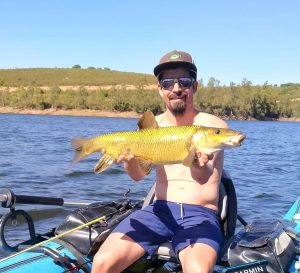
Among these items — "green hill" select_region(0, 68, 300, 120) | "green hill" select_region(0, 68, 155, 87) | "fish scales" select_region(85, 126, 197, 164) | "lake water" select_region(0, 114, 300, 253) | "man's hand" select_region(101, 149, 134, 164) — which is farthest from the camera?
"green hill" select_region(0, 68, 155, 87)

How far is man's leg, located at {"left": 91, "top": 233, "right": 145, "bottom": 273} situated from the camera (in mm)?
3674

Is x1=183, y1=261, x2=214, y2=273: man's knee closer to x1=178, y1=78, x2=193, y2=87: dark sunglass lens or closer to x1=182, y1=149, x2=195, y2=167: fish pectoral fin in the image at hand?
x1=182, y1=149, x2=195, y2=167: fish pectoral fin

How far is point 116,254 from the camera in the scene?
3723 millimetres

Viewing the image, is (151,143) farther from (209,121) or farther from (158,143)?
(209,121)

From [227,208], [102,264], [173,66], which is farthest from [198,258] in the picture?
[173,66]

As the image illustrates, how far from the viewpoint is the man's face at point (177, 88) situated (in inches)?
165

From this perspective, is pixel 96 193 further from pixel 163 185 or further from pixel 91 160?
pixel 163 185

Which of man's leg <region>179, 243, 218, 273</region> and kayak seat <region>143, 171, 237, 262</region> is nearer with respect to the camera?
man's leg <region>179, 243, 218, 273</region>

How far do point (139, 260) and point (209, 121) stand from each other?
51.3 inches

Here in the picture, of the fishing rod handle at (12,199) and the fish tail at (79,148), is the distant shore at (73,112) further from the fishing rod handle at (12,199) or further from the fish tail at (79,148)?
the fish tail at (79,148)

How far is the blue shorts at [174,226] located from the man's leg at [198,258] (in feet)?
0.18

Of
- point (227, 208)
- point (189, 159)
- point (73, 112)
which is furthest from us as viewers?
point (73, 112)

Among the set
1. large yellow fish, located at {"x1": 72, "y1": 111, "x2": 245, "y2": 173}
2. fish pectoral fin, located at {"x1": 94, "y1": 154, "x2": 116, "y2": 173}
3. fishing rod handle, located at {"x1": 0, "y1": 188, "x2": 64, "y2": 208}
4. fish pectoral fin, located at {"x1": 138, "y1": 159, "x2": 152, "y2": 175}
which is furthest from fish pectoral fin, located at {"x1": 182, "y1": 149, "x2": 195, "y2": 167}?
fishing rod handle, located at {"x1": 0, "y1": 188, "x2": 64, "y2": 208}

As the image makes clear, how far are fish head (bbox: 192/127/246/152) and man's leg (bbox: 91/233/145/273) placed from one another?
96cm
